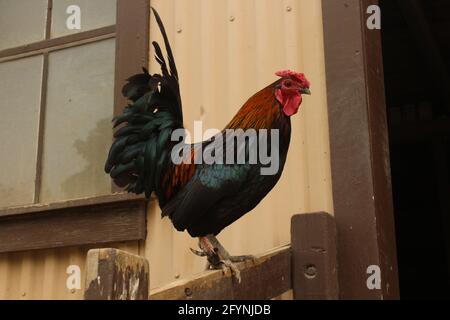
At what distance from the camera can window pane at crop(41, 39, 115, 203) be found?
358 centimetres

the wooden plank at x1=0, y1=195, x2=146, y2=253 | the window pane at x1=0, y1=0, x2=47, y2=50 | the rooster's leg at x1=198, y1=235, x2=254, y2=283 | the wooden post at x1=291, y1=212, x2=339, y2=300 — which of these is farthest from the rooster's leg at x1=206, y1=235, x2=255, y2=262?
the window pane at x1=0, y1=0, x2=47, y2=50

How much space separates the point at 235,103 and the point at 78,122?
105 cm

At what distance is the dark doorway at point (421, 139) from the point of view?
17.2 ft

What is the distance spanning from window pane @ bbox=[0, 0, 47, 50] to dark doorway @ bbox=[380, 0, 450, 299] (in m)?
2.45

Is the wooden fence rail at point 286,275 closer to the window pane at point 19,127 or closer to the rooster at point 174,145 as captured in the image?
the rooster at point 174,145

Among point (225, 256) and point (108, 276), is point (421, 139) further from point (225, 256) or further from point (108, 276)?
point (108, 276)

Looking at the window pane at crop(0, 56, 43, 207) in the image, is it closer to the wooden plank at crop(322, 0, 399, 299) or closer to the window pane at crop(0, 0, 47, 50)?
the window pane at crop(0, 0, 47, 50)

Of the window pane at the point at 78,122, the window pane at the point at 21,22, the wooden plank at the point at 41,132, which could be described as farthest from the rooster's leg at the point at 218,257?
the window pane at the point at 21,22

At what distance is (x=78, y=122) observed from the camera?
3.71 metres

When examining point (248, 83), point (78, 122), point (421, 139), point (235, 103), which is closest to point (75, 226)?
point (78, 122)

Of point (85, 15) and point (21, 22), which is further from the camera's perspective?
point (21, 22)

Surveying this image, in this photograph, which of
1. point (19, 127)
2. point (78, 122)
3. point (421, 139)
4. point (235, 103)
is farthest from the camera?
point (421, 139)

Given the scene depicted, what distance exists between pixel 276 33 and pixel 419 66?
10.3ft

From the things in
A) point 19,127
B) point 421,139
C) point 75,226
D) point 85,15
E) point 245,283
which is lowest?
point 245,283
